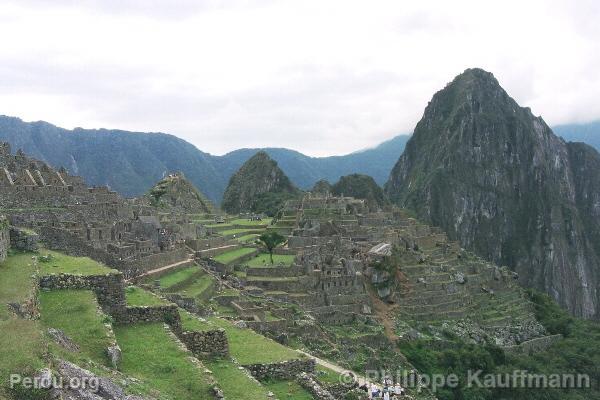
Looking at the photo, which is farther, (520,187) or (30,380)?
(520,187)

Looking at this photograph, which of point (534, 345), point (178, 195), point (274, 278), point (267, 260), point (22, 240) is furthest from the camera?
point (178, 195)

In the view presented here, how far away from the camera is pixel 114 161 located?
304 feet

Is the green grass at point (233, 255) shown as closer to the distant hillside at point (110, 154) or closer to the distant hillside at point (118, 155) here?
the distant hillside at point (118, 155)

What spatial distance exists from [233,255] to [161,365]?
3029 centimetres

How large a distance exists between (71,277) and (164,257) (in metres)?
17.9

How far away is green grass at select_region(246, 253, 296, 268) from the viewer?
126 feet

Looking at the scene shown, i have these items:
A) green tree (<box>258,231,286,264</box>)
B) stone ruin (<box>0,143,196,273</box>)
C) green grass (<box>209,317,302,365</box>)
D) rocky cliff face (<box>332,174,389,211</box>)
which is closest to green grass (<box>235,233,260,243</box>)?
green tree (<box>258,231,286,264</box>)

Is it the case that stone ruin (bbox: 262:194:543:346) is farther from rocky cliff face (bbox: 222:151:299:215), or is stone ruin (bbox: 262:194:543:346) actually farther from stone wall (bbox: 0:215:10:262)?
rocky cliff face (bbox: 222:151:299:215)

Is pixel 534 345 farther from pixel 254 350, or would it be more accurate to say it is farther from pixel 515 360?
pixel 254 350

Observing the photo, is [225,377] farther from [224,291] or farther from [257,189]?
[257,189]

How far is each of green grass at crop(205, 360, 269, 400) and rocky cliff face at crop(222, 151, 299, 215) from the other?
3480 inches

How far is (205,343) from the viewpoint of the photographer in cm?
1082

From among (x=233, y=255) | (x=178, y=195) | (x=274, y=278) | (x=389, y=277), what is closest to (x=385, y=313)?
(x=389, y=277)

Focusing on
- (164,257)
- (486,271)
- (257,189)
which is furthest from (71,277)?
(257,189)
